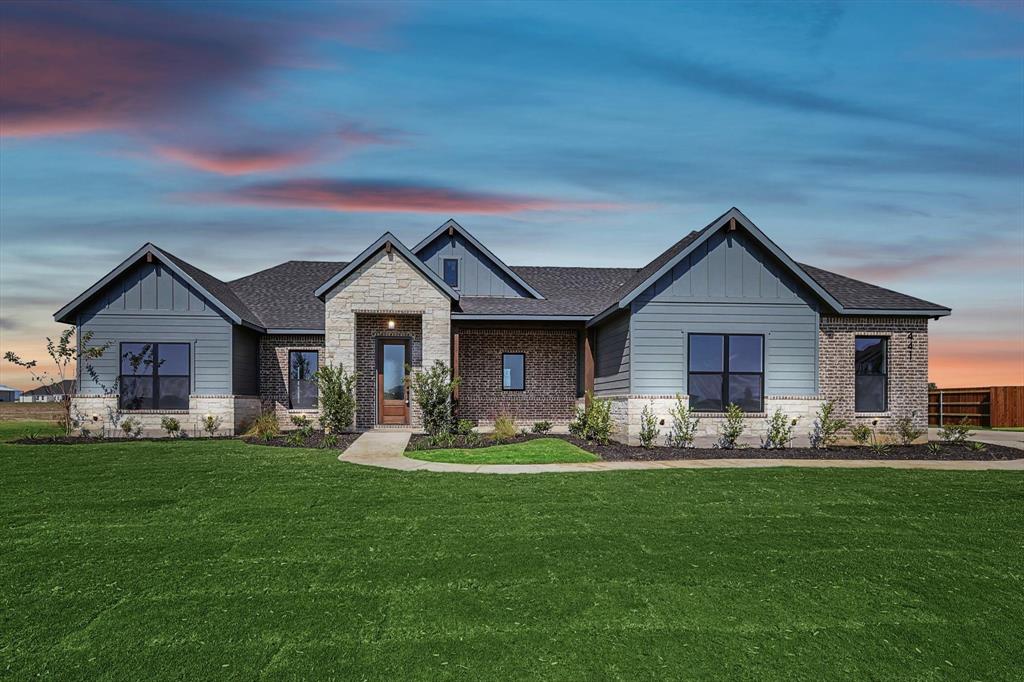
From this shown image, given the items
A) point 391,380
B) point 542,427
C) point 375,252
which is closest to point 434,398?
point 391,380

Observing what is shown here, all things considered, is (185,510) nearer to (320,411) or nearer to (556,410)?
(320,411)

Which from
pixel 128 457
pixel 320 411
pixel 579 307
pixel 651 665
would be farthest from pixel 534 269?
pixel 651 665

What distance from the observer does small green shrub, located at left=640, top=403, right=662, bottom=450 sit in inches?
680

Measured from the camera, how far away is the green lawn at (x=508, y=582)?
534 centimetres

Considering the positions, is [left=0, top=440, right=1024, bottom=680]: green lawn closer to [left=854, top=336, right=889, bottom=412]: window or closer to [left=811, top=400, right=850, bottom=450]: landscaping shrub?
[left=811, top=400, right=850, bottom=450]: landscaping shrub

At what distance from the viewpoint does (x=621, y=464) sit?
14141 mm

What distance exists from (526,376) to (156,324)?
10615 millimetres

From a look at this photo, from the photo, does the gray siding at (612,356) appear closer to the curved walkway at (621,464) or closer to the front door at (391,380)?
the curved walkway at (621,464)

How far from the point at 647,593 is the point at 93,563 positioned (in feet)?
17.3

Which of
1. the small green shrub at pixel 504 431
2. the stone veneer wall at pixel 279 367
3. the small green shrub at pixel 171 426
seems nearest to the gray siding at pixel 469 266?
the stone veneer wall at pixel 279 367

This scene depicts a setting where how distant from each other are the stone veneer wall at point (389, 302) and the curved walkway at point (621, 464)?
493 cm

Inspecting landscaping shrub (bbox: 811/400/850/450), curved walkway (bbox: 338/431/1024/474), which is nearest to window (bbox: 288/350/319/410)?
curved walkway (bbox: 338/431/1024/474)

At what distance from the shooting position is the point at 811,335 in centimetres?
A: 1844

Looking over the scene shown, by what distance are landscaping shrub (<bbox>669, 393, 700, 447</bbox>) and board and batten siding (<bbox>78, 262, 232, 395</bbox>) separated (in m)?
12.0
